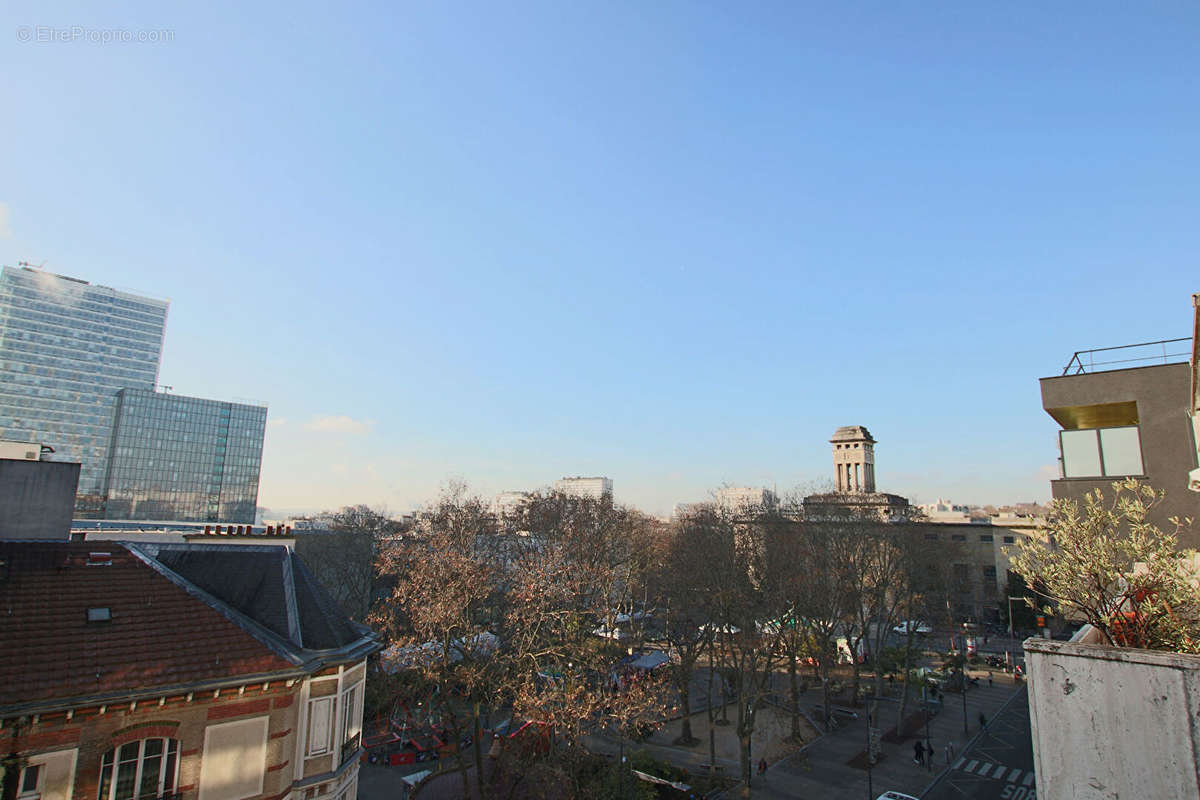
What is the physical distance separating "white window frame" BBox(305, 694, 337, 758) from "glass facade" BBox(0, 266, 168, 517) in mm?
148958

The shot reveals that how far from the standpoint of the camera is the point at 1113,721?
739 centimetres

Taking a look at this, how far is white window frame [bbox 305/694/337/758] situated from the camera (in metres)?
14.7

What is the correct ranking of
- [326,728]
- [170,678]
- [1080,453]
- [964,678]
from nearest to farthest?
[170,678], [326,728], [1080,453], [964,678]

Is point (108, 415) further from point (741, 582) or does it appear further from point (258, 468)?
point (741, 582)

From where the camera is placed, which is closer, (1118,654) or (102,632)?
(1118,654)

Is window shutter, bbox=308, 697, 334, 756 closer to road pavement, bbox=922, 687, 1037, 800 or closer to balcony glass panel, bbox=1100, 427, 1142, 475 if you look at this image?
balcony glass panel, bbox=1100, 427, 1142, 475

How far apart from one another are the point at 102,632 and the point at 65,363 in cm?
16595

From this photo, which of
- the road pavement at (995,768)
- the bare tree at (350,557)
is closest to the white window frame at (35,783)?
the road pavement at (995,768)

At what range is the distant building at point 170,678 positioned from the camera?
11.8 meters

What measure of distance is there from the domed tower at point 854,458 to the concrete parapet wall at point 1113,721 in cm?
7155

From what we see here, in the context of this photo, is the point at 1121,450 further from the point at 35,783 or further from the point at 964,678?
the point at 964,678

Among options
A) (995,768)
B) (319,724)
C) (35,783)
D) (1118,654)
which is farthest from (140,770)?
(995,768)

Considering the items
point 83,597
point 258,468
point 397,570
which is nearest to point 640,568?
point 397,570

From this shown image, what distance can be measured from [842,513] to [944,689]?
1448 centimetres
